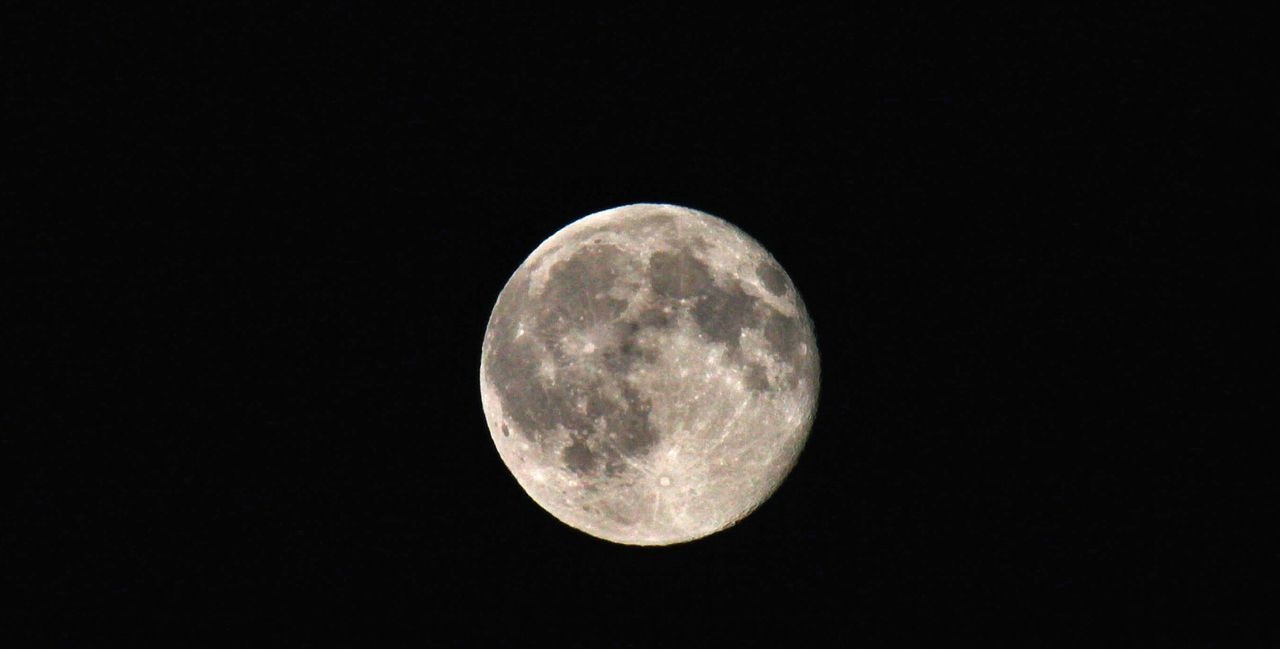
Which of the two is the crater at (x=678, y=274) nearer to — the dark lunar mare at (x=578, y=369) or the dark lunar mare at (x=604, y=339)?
the dark lunar mare at (x=604, y=339)

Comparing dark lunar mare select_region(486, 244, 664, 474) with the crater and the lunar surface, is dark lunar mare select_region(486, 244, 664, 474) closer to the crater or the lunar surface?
the lunar surface

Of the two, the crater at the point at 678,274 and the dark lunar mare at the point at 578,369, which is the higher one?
the crater at the point at 678,274

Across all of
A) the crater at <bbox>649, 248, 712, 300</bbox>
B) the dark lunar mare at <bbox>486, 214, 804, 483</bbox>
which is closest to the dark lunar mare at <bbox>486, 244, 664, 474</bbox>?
the dark lunar mare at <bbox>486, 214, 804, 483</bbox>

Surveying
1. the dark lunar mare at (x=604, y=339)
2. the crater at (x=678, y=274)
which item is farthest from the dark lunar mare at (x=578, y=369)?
the crater at (x=678, y=274)

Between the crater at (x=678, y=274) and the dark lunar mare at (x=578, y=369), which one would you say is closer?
the dark lunar mare at (x=578, y=369)

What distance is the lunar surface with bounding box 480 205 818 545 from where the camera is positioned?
17.5 feet

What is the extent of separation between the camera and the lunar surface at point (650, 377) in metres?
5.33

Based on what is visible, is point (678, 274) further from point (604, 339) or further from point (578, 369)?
point (578, 369)

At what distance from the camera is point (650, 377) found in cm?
527

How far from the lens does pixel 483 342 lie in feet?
20.7

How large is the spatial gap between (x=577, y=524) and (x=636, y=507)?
64 centimetres

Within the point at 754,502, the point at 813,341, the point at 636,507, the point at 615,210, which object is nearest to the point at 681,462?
the point at 636,507

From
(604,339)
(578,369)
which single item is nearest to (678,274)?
(604,339)

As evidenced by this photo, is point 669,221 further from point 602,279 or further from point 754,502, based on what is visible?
point 754,502
